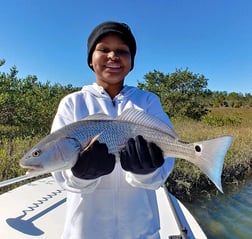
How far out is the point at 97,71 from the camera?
54.1 inches

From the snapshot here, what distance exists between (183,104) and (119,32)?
15172 millimetres

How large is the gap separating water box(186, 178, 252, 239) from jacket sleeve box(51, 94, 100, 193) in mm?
3994

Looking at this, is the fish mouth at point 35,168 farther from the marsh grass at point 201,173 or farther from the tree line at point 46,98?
the tree line at point 46,98

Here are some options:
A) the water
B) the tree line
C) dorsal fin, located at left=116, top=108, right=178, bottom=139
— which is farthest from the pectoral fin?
the tree line

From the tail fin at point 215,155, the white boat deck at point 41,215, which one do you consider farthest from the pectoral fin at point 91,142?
the white boat deck at point 41,215

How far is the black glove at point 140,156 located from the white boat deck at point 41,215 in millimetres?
1277

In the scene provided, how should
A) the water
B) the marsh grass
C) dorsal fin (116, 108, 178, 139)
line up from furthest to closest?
1. the marsh grass
2. the water
3. dorsal fin (116, 108, 178, 139)

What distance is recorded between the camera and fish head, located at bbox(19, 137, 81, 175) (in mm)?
1050

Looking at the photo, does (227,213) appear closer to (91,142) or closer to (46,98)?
(91,142)

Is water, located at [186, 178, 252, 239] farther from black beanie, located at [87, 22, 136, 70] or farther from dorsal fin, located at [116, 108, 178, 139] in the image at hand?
black beanie, located at [87, 22, 136, 70]

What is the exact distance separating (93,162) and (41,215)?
1.67 metres

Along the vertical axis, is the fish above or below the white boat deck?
above

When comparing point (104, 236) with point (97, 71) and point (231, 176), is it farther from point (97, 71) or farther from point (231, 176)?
point (231, 176)

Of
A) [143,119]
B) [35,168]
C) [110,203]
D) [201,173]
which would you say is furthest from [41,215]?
[201,173]
